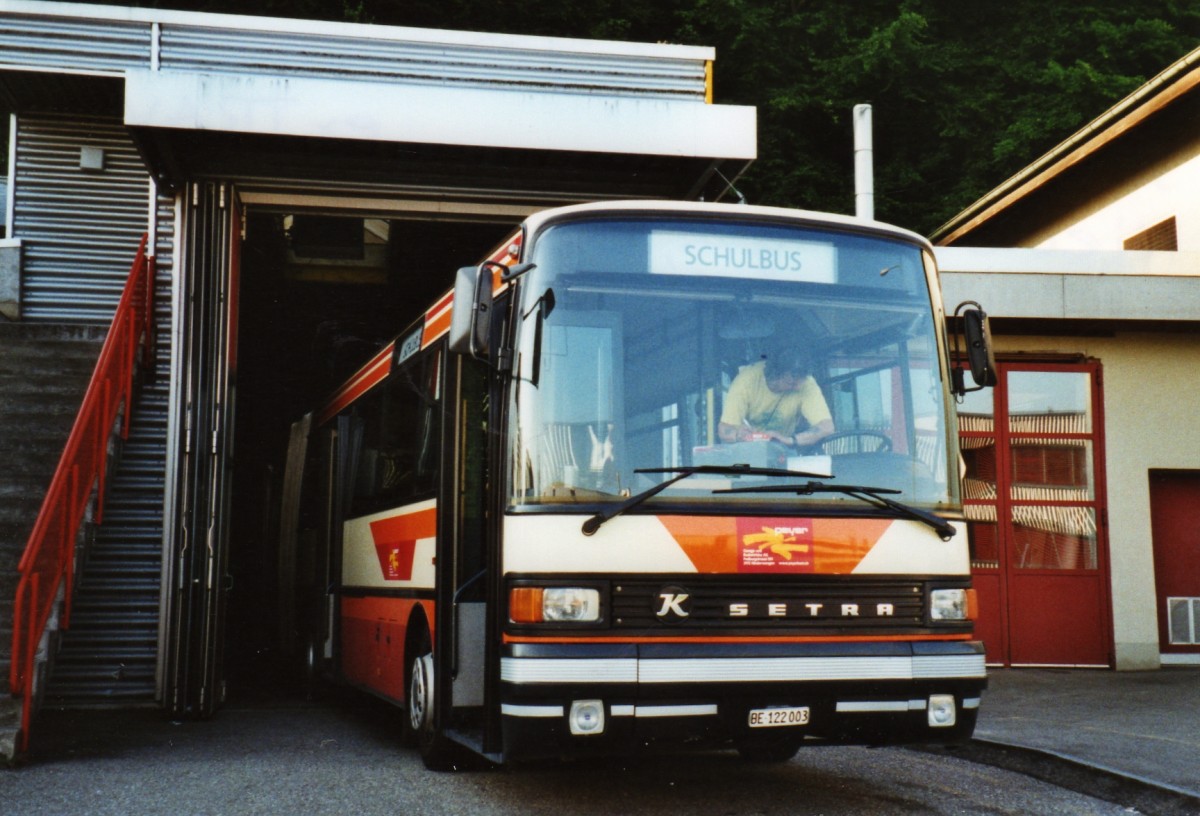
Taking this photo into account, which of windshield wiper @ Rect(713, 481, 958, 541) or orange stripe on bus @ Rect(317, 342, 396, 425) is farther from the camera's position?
orange stripe on bus @ Rect(317, 342, 396, 425)

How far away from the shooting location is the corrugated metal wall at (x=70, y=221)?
1234 centimetres

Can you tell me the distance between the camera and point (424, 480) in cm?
862

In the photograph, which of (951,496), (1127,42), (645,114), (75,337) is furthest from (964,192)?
(951,496)

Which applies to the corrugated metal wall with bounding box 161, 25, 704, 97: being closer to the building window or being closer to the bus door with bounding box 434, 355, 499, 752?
the bus door with bounding box 434, 355, 499, 752

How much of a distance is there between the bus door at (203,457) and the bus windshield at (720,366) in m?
5.50

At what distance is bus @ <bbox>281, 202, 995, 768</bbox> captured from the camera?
6.26 meters

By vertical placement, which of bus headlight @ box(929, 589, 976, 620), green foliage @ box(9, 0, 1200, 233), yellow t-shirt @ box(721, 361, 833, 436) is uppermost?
green foliage @ box(9, 0, 1200, 233)

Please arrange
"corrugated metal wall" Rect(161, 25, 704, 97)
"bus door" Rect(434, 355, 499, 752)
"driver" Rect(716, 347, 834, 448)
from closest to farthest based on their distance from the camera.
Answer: "driver" Rect(716, 347, 834, 448) → "bus door" Rect(434, 355, 499, 752) → "corrugated metal wall" Rect(161, 25, 704, 97)

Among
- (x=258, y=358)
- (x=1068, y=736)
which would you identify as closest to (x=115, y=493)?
(x=1068, y=736)

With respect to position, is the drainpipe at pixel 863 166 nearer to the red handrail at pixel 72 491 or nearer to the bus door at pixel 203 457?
the bus door at pixel 203 457

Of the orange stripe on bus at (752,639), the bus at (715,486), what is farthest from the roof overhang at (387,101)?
the orange stripe on bus at (752,639)

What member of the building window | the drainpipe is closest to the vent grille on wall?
the building window

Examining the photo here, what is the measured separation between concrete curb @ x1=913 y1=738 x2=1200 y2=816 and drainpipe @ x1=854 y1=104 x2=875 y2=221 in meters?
8.31

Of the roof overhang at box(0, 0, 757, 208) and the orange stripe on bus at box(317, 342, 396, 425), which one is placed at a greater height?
the roof overhang at box(0, 0, 757, 208)
